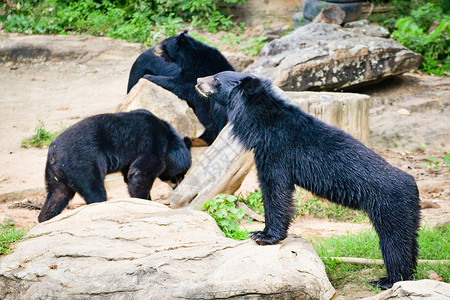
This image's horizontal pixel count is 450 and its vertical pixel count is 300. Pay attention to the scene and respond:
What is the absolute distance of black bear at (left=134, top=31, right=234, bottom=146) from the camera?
779 cm

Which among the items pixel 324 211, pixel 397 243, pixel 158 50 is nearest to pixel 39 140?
pixel 158 50

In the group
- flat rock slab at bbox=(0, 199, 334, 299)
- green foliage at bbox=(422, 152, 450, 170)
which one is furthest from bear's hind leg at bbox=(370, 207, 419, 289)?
green foliage at bbox=(422, 152, 450, 170)

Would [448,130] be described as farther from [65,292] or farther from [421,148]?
[65,292]

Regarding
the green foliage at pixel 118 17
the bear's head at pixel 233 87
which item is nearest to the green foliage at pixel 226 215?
the bear's head at pixel 233 87

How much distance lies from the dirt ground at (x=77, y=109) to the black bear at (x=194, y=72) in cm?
119

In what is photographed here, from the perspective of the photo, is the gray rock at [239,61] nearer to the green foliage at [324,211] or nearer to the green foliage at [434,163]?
the green foliage at [434,163]

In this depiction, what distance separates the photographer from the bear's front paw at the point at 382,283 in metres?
3.33

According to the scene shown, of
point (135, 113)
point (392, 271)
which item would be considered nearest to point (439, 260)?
point (392, 271)

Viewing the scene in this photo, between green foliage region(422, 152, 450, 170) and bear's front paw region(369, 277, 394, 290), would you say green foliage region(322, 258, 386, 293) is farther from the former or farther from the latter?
green foliage region(422, 152, 450, 170)

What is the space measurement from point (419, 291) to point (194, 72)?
5.77 metres

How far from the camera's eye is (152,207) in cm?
451

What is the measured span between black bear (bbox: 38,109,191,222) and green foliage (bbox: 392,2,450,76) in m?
6.93

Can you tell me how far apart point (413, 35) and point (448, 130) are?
3.79m

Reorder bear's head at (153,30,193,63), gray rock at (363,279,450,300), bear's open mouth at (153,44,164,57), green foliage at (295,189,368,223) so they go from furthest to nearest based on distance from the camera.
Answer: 1. bear's open mouth at (153,44,164,57)
2. bear's head at (153,30,193,63)
3. green foliage at (295,189,368,223)
4. gray rock at (363,279,450,300)
